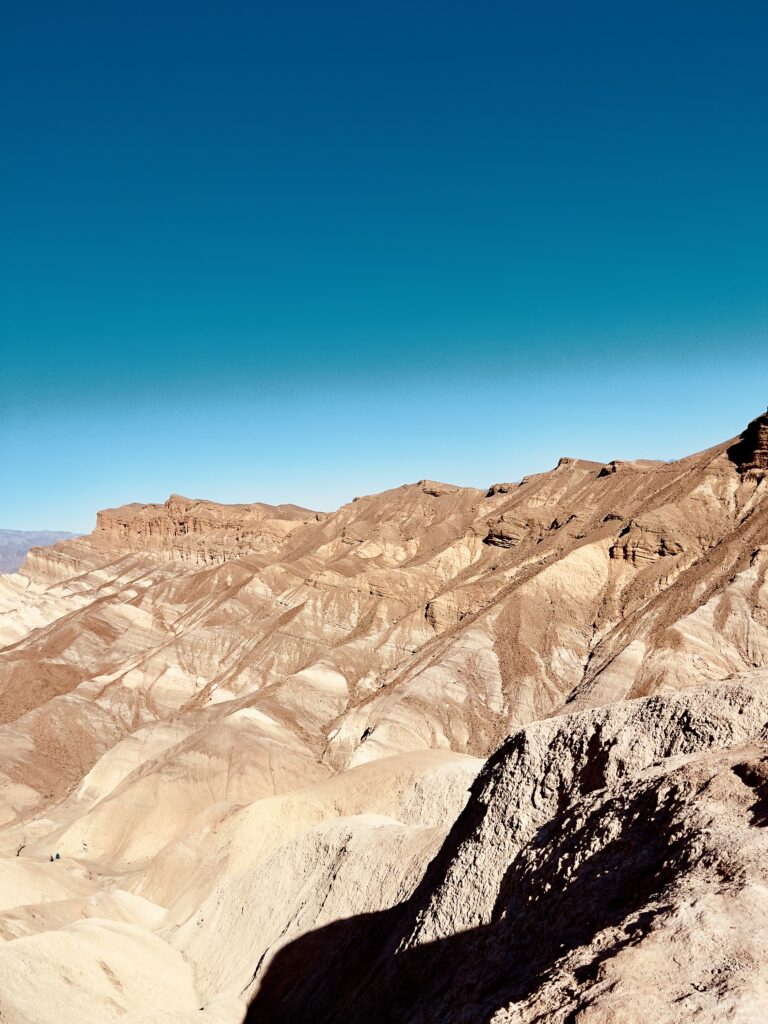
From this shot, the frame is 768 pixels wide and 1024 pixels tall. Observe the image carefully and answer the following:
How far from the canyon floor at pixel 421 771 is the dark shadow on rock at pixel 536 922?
2.0 inches

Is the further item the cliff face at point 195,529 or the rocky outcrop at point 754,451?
the cliff face at point 195,529

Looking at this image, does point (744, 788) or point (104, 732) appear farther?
point (104, 732)

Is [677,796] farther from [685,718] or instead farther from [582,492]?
[582,492]

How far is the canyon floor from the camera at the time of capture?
8.76 metres

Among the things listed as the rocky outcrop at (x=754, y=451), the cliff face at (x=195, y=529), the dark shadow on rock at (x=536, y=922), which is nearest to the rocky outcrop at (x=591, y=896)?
the dark shadow on rock at (x=536, y=922)

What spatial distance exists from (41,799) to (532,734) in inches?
1452

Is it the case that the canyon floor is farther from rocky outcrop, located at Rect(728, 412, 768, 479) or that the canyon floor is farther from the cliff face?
the cliff face

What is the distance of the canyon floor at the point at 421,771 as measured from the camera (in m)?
8.76

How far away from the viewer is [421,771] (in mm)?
29656

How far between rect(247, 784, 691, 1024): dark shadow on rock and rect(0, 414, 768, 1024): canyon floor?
5 centimetres

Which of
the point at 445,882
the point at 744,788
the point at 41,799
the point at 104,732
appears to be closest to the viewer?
the point at 744,788

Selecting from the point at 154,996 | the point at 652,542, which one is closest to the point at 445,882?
the point at 154,996

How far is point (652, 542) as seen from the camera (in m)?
51.1

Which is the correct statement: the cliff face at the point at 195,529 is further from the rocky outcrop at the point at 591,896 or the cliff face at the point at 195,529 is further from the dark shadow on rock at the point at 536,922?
the dark shadow on rock at the point at 536,922
